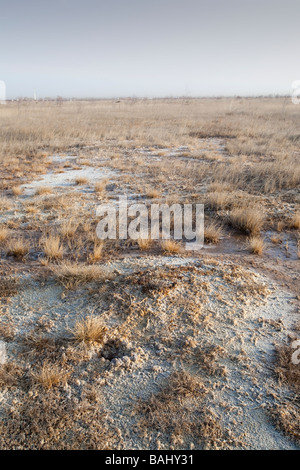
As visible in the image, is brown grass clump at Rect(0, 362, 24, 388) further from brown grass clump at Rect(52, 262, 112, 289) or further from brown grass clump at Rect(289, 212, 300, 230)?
brown grass clump at Rect(289, 212, 300, 230)

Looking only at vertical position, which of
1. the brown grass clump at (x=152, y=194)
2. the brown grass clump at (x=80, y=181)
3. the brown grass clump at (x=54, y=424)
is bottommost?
the brown grass clump at (x=54, y=424)

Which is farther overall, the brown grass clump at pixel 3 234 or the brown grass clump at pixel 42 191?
the brown grass clump at pixel 42 191

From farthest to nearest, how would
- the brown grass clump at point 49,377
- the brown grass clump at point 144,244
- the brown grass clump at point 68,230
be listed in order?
the brown grass clump at point 68,230 < the brown grass clump at point 144,244 < the brown grass clump at point 49,377

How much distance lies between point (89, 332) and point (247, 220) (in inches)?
145

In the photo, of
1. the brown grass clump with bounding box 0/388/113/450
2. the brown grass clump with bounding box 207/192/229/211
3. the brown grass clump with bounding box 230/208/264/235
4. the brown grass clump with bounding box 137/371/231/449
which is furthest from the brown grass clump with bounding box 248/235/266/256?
the brown grass clump with bounding box 0/388/113/450

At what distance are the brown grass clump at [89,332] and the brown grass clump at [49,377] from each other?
0.37m

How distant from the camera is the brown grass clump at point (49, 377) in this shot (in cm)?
260

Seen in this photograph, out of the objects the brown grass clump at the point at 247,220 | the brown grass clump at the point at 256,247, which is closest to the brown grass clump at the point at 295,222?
the brown grass clump at the point at 247,220

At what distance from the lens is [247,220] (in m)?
5.72

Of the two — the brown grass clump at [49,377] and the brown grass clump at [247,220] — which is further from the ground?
the brown grass clump at [247,220]

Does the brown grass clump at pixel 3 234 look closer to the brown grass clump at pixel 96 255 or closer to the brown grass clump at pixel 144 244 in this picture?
the brown grass clump at pixel 96 255

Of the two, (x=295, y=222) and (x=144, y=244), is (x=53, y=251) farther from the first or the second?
(x=295, y=222)
